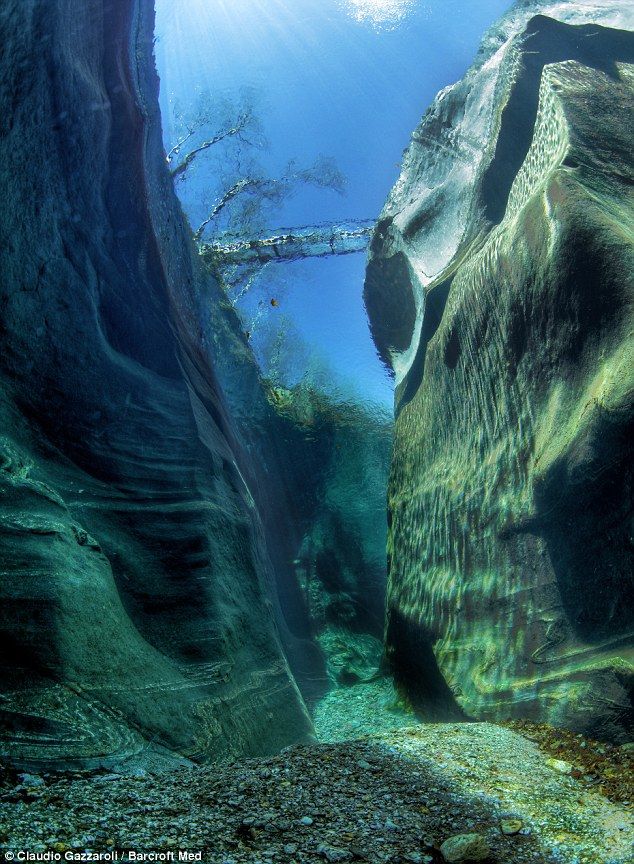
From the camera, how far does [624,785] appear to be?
97.8 inches

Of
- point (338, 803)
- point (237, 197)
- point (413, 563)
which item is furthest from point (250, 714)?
point (237, 197)

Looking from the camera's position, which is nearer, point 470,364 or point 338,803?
point 338,803

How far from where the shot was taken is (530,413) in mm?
4117

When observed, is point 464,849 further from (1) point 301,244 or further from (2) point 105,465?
(1) point 301,244

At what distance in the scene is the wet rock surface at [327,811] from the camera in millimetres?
1471

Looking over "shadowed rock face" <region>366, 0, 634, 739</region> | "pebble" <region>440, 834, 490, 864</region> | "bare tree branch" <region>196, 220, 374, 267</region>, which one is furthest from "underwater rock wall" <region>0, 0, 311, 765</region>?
"bare tree branch" <region>196, 220, 374, 267</region>

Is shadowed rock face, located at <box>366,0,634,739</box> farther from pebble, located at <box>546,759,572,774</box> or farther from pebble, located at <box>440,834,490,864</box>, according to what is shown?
pebble, located at <box>440,834,490,864</box>

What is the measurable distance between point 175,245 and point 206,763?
15.9 feet

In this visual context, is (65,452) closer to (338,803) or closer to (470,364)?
(338,803)

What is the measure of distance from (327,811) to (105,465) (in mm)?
2595

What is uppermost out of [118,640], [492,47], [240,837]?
[492,47]

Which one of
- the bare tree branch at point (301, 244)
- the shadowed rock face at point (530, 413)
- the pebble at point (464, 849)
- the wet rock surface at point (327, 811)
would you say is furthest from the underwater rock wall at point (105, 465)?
the bare tree branch at point (301, 244)

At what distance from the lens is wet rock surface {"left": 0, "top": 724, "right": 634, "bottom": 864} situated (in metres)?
1.47

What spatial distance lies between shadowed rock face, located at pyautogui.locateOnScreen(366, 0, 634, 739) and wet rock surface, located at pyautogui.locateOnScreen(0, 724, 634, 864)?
1.14 m
